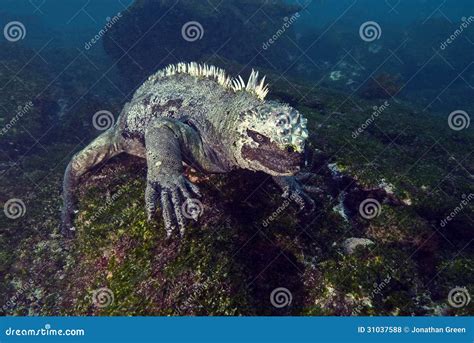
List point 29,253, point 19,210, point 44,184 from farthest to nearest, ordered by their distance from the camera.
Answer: point 44,184
point 19,210
point 29,253

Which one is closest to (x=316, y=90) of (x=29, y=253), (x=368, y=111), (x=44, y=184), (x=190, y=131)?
(x=368, y=111)

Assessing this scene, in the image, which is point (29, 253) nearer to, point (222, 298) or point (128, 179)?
point (128, 179)
